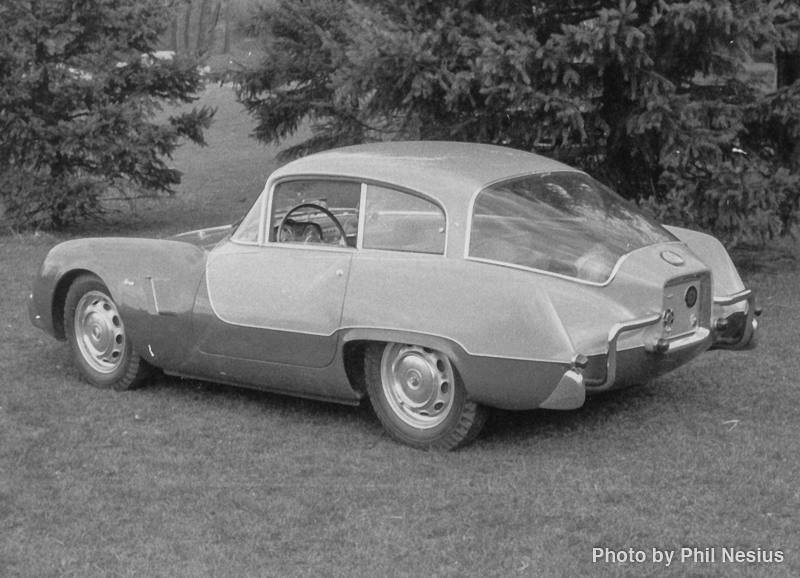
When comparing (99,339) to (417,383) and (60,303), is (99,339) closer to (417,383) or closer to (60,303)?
(60,303)

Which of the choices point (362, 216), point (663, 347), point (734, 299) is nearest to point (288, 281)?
point (362, 216)

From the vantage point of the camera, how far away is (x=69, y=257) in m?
6.89

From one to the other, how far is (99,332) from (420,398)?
227 centimetres

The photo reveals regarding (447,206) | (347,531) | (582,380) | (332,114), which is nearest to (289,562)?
(347,531)

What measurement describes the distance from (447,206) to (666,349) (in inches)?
49.0

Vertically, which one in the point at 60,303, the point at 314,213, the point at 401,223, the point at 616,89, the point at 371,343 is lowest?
the point at 60,303

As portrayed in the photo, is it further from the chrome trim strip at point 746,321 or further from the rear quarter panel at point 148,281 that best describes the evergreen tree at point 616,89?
the rear quarter panel at point 148,281

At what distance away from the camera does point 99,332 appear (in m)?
6.83

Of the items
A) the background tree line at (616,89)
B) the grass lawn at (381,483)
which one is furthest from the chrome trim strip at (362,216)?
the background tree line at (616,89)

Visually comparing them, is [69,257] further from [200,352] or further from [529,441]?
[529,441]

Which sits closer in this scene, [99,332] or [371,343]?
[371,343]

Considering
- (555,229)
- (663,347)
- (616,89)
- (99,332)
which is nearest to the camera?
(663,347)

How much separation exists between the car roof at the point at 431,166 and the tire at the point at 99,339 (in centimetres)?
143

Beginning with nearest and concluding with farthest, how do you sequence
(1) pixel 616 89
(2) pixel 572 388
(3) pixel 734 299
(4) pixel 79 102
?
(2) pixel 572 388 < (3) pixel 734 299 < (1) pixel 616 89 < (4) pixel 79 102
